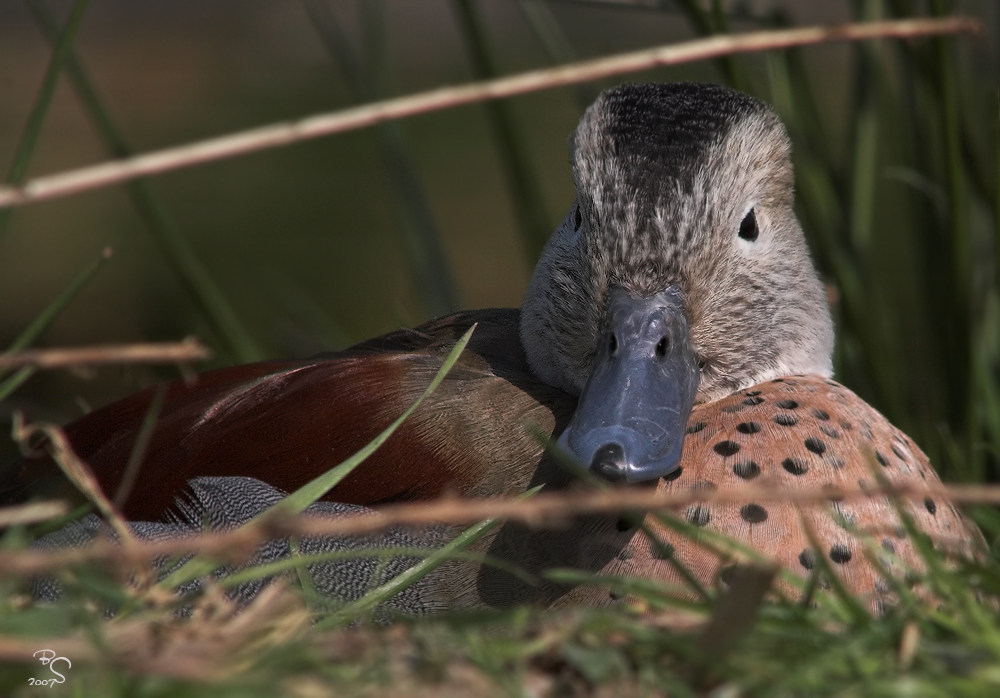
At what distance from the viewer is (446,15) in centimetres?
1414

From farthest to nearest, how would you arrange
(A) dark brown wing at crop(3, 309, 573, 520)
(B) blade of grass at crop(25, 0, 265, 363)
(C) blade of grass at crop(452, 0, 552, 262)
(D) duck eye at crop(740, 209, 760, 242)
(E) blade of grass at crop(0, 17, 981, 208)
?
(C) blade of grass at crop(452, 0, 552, 262)
(B) blade of grass at crop(25, 0, 265, 363)
(D) duck eye at crop(740, 209, 760, 242)
(A) dark brown wing at crop(3, 309, 573, 520)
(E) blade of grass at crop(0, 17, 981, 208)

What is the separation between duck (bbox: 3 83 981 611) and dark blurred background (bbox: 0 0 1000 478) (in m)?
0.39

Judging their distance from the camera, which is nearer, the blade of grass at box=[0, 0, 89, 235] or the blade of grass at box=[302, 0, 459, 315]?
the blade of grass at box=[0, 0, 89, 235]

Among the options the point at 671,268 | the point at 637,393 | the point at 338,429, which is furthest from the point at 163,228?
the point at 637,393

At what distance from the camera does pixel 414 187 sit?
411 centimetres

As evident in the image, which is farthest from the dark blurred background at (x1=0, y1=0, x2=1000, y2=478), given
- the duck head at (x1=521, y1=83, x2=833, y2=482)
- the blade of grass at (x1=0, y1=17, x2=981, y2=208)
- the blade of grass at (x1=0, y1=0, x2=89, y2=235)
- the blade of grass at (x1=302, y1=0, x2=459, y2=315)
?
the duck head at (x1=521, y1=83, x2=833, y2=482)

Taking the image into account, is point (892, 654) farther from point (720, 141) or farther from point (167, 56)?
point (167, 56)

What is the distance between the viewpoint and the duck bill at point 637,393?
2.09m

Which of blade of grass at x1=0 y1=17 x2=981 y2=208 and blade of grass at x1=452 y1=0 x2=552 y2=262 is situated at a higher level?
blade of grass at x1=0 y1=17 x2=981 y2=208

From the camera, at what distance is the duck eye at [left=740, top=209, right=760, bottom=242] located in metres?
2.66

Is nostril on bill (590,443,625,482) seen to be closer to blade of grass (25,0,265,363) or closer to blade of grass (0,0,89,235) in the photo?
blade of grass (0,0,89,235)

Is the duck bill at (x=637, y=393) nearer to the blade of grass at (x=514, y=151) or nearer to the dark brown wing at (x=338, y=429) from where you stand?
the dark brown wing at (x=338, y=429)

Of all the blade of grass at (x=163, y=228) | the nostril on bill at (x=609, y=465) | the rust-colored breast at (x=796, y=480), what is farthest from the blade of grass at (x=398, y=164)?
the nostril on bill at (x=609, y=465)

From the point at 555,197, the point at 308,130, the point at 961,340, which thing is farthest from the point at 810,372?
the point at 555,197
